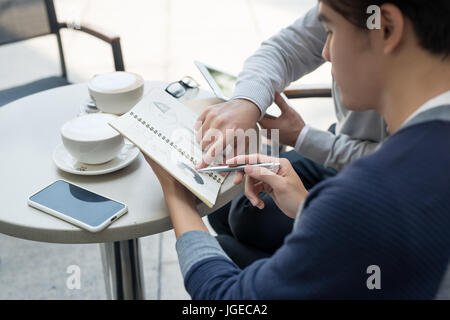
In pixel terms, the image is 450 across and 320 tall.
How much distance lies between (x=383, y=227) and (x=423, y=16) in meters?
0.23

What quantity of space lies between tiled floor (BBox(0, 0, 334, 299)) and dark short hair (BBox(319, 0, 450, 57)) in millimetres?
1055

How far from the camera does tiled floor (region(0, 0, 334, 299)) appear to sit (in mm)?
1455

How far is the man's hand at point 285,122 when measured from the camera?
3.64ft

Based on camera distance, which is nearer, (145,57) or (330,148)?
(330,148)

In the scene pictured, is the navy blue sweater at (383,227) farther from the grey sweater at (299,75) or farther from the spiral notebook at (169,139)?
the grey sweater at (299,75)

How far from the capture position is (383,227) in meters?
0.50

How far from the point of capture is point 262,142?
1.06 m

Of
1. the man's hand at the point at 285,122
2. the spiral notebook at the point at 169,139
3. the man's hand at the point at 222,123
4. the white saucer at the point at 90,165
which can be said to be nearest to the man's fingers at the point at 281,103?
the man's hand at the point at 285,122

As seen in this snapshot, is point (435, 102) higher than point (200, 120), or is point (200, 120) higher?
point (435, 102)

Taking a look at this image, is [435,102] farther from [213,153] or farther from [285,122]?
[285,122]

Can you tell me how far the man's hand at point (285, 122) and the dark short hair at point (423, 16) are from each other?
0.54 m

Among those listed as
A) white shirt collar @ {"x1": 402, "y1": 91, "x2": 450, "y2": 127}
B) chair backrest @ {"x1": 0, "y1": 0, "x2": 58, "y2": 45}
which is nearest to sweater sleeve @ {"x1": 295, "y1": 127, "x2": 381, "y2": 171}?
white shirt collar @ {"x1": 402, "y1": 91, "x2": 450, "y2": 127}

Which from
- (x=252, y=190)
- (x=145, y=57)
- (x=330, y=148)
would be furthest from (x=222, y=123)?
(x=145, y=57)
